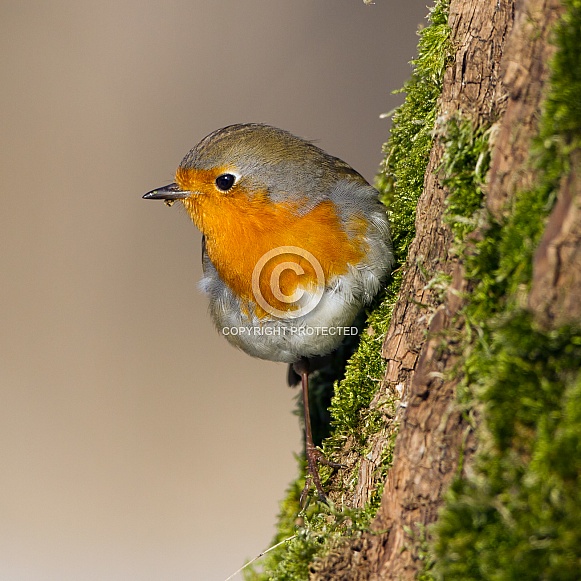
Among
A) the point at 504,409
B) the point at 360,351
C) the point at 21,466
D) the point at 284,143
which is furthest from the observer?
the point at 21,466

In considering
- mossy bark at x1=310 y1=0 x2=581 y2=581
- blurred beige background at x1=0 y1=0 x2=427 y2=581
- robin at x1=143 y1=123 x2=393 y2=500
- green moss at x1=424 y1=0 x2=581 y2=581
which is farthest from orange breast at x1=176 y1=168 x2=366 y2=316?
blurred beige background at x1=0 y1=0 x2=427 y2=581

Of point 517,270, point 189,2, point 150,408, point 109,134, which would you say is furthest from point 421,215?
point 189,2

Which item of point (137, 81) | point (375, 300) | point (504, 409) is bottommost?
point (504, 409)

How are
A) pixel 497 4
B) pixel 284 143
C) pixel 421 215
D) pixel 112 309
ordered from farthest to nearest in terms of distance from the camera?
pixel 112 309
pixel 284 143
pixel 421 215
pixel 497 4

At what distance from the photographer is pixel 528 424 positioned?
171 centimetres

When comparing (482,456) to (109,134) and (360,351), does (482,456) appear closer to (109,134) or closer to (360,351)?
(360,351)

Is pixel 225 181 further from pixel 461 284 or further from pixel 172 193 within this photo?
pixel 461 284

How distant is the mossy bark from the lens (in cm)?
169

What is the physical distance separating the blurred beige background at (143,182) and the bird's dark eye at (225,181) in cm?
464

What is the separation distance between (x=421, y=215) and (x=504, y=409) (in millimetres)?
1148

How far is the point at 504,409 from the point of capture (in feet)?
5.70

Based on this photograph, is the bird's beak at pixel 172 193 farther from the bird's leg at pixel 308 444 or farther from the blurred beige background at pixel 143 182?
the blurred beige background at pixel 143 182

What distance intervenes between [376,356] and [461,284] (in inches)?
42.8

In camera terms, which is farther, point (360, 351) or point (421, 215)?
point (360, 351)
